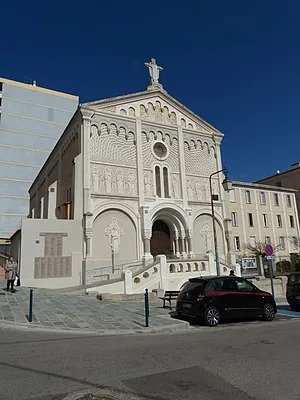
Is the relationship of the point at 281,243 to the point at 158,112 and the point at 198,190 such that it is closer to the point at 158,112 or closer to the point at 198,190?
the point at 198,190

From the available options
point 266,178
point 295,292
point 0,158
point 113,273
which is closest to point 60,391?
point 295,292

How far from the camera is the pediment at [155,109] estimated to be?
25.0 metres

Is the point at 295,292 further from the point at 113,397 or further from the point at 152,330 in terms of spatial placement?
the point at 113,397

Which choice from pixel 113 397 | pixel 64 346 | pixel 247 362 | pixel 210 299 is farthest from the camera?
pixel 210 299

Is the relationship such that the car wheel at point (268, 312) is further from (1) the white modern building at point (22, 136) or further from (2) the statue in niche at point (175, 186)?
(1) the white modern building at point (22, 136)

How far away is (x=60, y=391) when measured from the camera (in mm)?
4508

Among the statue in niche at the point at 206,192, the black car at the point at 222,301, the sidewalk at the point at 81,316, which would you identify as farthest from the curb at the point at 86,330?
the statue in niche at the point at 206,192

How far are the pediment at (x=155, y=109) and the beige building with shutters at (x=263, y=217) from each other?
1151 centimetres

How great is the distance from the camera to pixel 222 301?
10914 mm

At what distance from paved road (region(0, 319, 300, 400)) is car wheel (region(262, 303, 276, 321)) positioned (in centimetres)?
303

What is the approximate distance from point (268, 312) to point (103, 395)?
9059 mm

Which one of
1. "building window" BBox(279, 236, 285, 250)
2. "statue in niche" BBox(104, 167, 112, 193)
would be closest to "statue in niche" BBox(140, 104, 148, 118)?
"statue in niche" BBox(104, 167, 112, 193)

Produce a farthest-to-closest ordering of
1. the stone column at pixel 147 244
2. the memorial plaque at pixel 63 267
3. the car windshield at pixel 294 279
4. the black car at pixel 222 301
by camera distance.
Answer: the stone column at pixel 147 244 < the memorial plaque at pixel 63 267 < the car windshield at pixel 294 279 < the black car at pixel 222 301

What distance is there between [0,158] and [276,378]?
200ft
